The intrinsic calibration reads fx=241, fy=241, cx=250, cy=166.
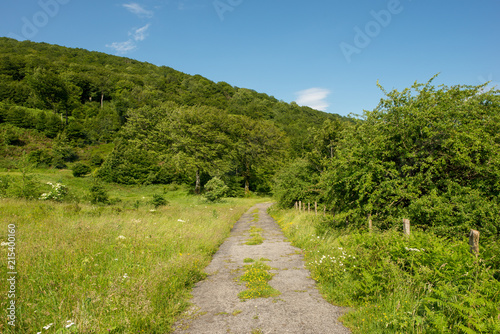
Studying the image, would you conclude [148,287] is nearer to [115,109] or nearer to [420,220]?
[420,220]

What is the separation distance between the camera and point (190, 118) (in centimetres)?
4356

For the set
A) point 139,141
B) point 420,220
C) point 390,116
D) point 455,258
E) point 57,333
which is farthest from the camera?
point 139,141

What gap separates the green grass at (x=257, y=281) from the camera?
5051 millimetres

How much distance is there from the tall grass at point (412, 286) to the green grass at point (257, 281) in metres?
1.17

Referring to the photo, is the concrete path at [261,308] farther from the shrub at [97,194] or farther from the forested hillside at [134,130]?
the forested hillside at [134,130]

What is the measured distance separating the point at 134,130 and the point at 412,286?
63398 mm

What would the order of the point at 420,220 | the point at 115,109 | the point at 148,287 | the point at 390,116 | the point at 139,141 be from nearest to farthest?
1. the point at 148,287
2. the point at 420,220
3. the point at 390,116
4. the point at 139,141
5. the point at 115,109

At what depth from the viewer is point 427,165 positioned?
7559mm

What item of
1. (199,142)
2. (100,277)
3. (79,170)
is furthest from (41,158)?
(100,277)

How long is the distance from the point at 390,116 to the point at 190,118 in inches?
1530

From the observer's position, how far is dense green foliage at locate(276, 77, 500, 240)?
269 inches

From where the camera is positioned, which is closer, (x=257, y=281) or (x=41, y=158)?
(x=257, y=281)

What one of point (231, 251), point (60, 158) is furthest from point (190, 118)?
point (231, 251)

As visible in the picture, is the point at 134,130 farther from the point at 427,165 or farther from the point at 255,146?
the point at 427,165
